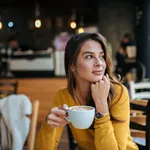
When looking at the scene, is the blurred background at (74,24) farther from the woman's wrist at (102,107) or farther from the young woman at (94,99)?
the woman's wrist at (102,107)

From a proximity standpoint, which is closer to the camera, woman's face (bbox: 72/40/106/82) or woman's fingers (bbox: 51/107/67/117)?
woman's fingers (bbox: 51/107/67/117)

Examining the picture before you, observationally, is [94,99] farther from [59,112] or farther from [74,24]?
[74,24]

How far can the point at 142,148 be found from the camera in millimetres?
1548

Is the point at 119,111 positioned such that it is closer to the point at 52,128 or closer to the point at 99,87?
the point at 99,87

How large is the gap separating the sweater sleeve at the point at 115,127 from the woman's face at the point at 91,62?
0.47 feet

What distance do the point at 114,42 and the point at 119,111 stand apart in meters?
8.03

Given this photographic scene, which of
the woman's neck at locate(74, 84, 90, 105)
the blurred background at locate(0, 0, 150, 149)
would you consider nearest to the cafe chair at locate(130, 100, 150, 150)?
the woman's neck at locate(74, 84, 90, 105)

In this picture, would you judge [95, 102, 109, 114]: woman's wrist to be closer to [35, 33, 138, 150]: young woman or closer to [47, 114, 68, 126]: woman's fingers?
[35, 33, 138, 150]: young woman

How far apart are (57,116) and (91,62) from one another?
10.0 inches

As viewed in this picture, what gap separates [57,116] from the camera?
3.49 ft

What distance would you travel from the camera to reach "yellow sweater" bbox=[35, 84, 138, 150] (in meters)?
1.11

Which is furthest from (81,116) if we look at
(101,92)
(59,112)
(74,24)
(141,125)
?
(74,24)

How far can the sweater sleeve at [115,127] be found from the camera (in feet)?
3.62

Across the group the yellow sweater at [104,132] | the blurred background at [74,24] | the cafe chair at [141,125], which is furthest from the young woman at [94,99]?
the blurred background at [74,24]
